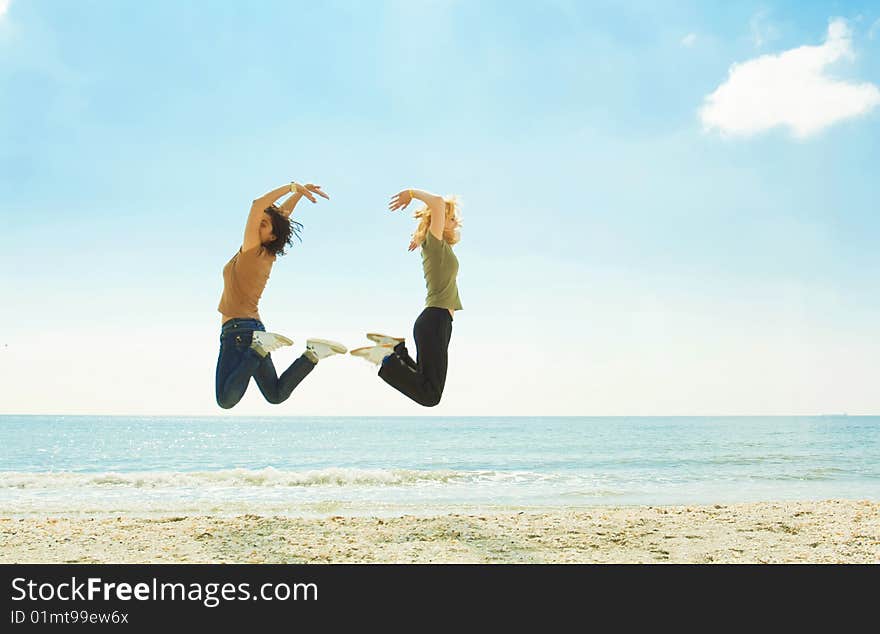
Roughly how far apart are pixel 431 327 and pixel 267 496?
10.5 meters

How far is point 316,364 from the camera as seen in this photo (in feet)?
16.3

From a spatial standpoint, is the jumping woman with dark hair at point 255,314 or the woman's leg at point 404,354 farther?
the woman's leg at point 404,354

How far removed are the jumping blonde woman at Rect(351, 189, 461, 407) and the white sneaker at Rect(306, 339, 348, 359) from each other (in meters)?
0.14

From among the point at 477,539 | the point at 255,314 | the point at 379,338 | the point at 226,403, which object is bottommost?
the point at 477,539

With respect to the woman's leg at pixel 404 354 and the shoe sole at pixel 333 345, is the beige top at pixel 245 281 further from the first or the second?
the woman's leg at pixel 404 354

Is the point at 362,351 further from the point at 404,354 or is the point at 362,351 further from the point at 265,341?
the point at 265,341

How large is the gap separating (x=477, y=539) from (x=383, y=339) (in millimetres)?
3858

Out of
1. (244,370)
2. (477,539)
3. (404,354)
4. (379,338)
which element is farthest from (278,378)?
(477,539)

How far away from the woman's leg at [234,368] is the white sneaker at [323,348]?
36 centimetres

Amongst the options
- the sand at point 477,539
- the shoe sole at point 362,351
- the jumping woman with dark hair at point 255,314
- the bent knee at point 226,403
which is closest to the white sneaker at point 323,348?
the jumping woman with dark hair at point 255,314

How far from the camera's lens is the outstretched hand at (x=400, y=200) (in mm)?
4703

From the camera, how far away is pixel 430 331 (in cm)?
475
